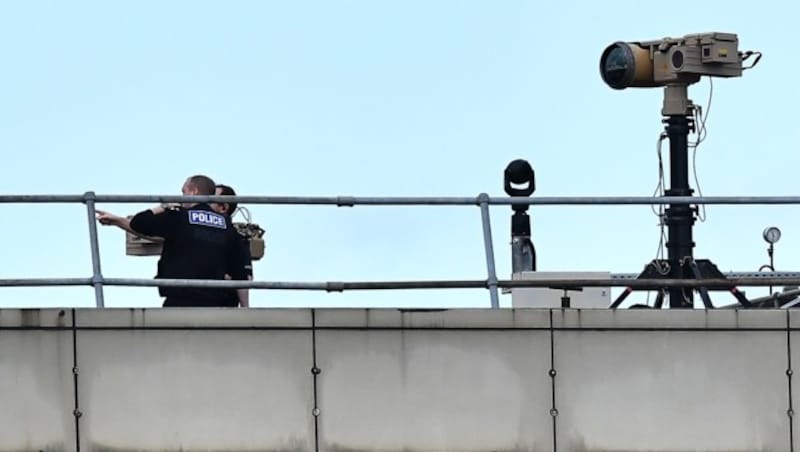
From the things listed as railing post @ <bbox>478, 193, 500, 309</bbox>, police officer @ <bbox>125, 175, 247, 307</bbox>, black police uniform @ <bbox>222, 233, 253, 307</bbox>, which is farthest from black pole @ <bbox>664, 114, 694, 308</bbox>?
police officer @ <bbox>125, 175, 247, 307</bbox>

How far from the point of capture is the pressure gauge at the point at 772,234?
2069 cm

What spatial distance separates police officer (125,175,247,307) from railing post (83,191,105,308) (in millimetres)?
276

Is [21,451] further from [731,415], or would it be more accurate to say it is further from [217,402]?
[731,415]

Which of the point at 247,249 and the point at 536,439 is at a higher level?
the point at 247,249

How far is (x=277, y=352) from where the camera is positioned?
51.4ft

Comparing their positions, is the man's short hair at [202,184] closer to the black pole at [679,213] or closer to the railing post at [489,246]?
the railing post at [489,246]

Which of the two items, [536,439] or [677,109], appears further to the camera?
[677,109]

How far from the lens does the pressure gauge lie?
20.7 metres

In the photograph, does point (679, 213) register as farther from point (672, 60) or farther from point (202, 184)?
point (202, 184)

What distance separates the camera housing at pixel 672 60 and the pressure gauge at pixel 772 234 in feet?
5.86

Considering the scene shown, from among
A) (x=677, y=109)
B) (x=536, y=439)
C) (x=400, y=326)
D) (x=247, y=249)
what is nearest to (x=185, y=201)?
(x=247, y=249)

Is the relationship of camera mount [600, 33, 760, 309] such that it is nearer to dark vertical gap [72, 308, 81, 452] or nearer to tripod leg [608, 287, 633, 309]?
tripod leg [608, 287, 633, 309]

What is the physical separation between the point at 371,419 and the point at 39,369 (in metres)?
2.22

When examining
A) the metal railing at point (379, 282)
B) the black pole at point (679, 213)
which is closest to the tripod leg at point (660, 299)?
the black pole at point (679, 213)
